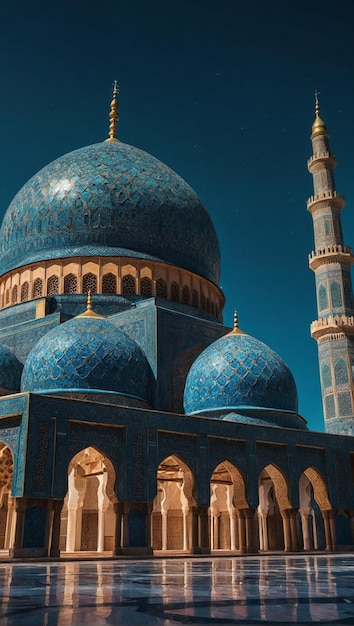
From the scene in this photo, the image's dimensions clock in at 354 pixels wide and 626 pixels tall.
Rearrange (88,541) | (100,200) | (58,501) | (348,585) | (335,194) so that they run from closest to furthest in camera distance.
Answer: (348,585) → (58,501) → (88,541) → (100,200) → (335,194)

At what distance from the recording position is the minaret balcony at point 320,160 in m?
22.0

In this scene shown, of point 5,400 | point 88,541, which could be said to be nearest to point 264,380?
point 88,541

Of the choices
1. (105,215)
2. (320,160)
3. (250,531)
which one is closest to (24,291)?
(105,215)

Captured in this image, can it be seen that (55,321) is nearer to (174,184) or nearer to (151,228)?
(151,228)

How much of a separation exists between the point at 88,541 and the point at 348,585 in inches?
381

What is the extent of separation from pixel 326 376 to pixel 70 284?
26.0 ft

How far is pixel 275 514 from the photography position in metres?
16.2

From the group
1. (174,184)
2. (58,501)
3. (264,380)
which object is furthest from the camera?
(174,184)

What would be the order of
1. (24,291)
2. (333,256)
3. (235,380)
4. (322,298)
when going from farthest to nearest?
(322,298)
(333,256)
(24,291)
(235,380)

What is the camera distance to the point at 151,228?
18.5m

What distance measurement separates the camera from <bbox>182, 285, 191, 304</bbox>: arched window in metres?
18.5

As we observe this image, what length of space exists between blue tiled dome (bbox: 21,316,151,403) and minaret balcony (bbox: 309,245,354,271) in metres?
8.36

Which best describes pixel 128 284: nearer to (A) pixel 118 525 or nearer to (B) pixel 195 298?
(B) pixel 195 298

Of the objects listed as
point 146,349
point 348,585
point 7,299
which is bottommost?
point 348,585
